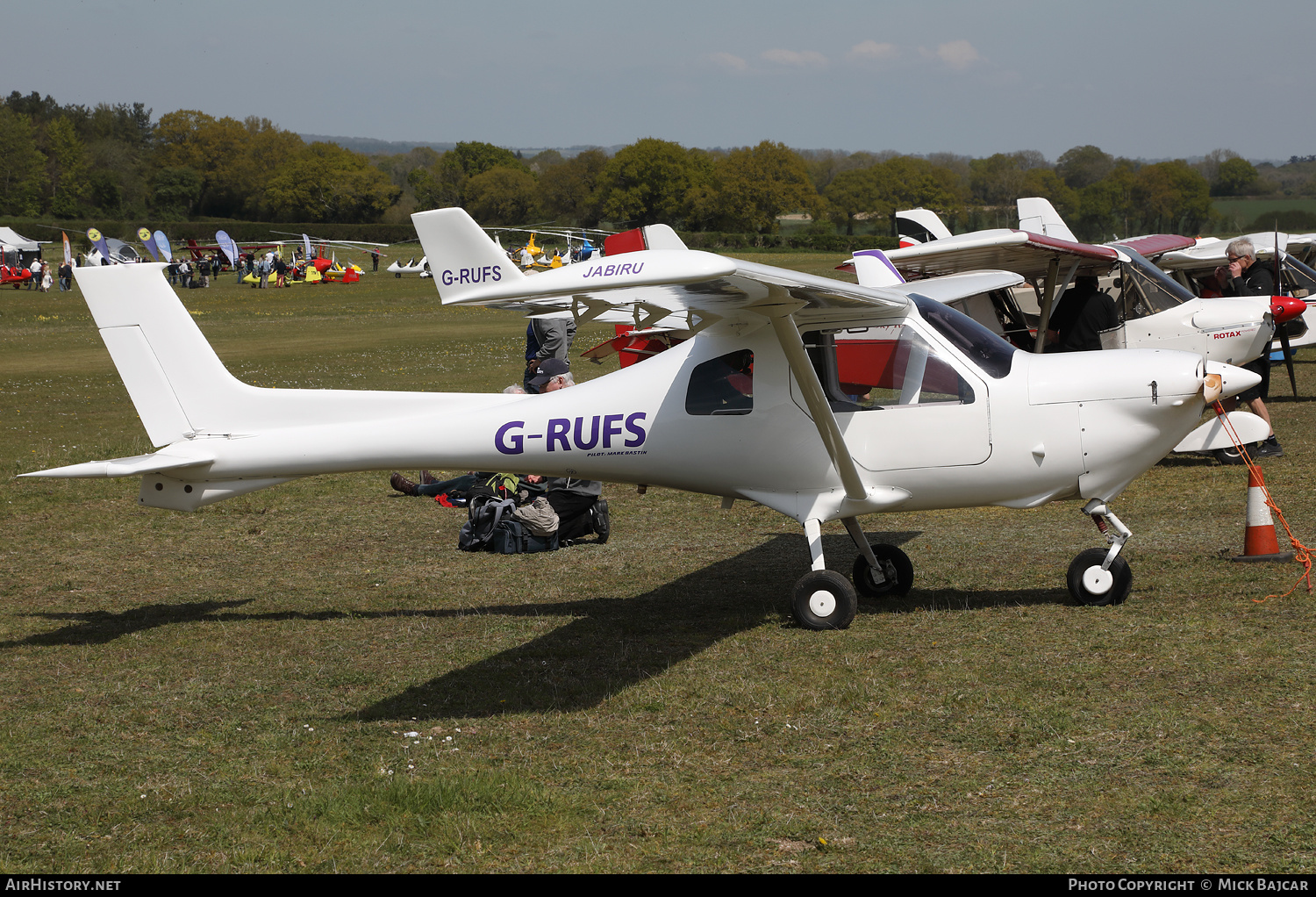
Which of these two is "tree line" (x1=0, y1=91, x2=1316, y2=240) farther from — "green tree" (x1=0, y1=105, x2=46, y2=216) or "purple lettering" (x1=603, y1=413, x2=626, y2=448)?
"purple lettering" (x1=603, y1=413, x2=626, y2=448)

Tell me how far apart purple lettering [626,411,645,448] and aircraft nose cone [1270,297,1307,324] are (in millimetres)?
8125

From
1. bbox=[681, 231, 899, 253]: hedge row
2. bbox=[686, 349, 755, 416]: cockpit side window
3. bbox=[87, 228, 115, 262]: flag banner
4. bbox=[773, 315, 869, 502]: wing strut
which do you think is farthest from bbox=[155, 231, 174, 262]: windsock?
bbox=[773, 315, 869, 502]: wing strut

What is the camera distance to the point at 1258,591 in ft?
25.4

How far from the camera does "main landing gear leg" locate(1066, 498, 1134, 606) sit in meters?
7.59

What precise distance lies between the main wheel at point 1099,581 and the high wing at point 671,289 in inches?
83.8

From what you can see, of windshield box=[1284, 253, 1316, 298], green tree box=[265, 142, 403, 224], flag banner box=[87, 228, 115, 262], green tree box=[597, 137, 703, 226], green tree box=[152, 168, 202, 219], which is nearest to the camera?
windshield box=[1284, 253, 1316, 298]

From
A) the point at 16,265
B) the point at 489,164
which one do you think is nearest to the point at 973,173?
the point at 489,164

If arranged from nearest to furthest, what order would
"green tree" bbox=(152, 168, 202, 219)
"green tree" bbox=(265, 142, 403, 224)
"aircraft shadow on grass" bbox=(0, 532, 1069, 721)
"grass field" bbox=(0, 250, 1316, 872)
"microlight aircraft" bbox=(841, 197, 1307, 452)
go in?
1. "grass field" bbox=(0, 250, 1316, 872)
2. "aircraft shadow on grass" bbox=(0, 532, 1069, 721)
3. "microlight aircraft" bbox=(841, 197, 1307, 452)
4. "green tree" bbox=(265, 142, 403, 224)
5. "green tree" bbox=(152, 168, 202, 219)

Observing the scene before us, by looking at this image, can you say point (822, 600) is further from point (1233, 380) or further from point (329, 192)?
point (329, 192)

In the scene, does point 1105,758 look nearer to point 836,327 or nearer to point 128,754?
point 836,327

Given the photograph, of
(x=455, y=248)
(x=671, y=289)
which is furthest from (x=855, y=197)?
(x=671, y=289)

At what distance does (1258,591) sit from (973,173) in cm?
16581

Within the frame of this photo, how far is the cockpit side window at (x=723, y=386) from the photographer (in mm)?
7785

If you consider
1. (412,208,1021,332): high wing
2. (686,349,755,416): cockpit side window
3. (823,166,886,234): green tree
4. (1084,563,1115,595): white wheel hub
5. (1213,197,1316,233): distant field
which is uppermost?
(823,166,886,234): green tree
